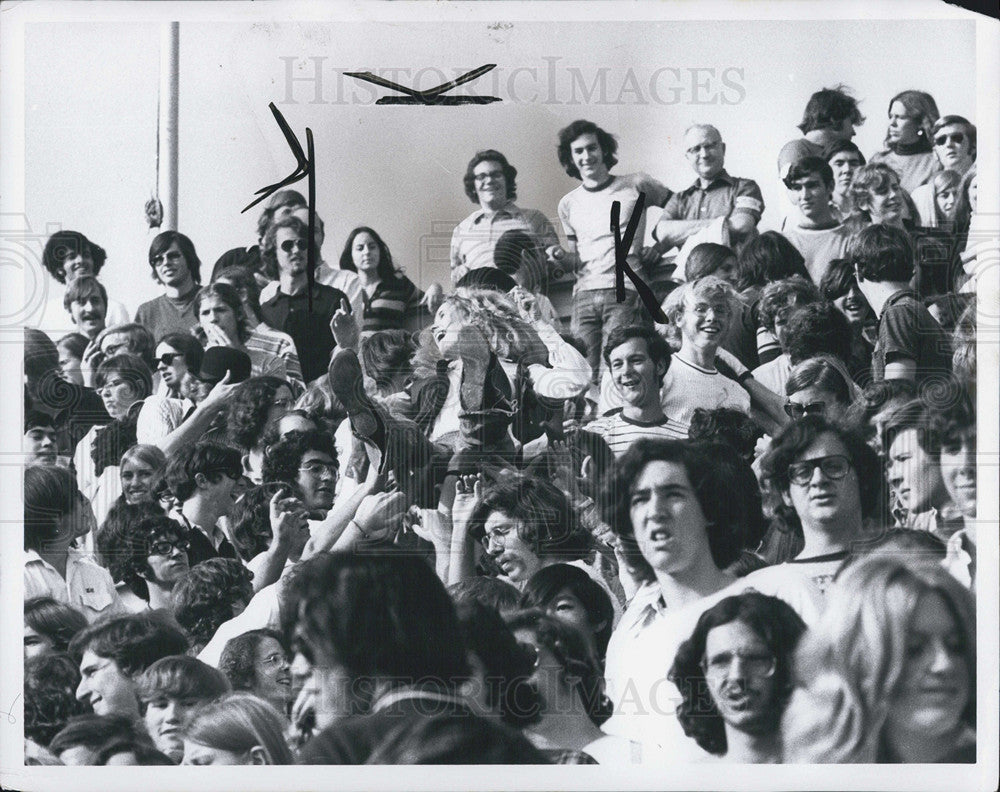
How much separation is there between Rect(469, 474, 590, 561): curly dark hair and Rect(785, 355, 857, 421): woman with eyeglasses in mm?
487

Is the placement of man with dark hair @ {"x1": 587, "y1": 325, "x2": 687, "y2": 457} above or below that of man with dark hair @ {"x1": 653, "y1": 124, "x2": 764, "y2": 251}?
below

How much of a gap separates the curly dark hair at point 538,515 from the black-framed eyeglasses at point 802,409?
473 mm

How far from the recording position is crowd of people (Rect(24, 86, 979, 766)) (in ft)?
5.70

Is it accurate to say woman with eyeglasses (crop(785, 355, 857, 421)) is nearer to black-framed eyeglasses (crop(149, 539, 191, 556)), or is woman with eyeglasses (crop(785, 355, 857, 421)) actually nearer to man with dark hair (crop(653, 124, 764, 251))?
man with dark hair (crop(653, 124, 764, 251))

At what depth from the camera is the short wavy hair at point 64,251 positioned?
1797 mm

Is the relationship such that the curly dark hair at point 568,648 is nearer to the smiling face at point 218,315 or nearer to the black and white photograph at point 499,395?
the black and white photograph at point 499,395

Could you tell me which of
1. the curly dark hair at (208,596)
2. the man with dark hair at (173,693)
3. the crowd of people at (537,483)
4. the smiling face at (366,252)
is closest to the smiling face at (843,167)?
the crowd of people at (537,483)

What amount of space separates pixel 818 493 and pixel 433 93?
111 centimetres

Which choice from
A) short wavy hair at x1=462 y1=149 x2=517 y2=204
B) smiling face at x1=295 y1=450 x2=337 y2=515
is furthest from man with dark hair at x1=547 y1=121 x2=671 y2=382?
smiling face at x1=295 y1=450 x2=337 y2=515

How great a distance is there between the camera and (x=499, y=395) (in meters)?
1.77

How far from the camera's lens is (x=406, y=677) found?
5.67ft

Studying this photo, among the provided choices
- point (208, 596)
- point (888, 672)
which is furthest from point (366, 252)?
point (888, 672)
